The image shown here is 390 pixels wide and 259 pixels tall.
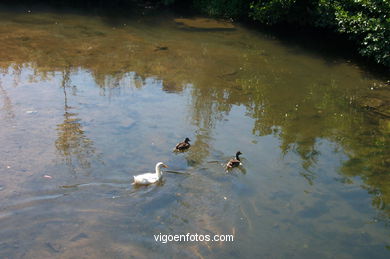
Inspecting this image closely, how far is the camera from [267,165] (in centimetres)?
942

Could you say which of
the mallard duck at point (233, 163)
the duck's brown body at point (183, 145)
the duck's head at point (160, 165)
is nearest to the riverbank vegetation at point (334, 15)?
the mallard duck at point (233, 163)

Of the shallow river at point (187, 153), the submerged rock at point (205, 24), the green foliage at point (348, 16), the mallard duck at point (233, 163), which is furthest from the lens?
the submerged rock at point (205, 24)

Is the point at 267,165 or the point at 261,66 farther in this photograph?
the point at 261,66

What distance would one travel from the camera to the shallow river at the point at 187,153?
7145 mm

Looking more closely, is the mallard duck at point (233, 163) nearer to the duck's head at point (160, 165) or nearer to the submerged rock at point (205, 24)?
the duck's head at point (160, 165)

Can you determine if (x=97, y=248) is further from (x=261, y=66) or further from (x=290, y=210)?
(x=261, y=66)

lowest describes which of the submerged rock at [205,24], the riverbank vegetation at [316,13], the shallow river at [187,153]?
the shallow river at [187,153]

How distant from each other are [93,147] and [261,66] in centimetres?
850

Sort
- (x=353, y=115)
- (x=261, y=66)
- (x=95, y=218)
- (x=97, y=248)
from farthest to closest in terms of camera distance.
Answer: (x=261, y=66) → (x=353, y=115) → (x=95, y=218) → (x=97, y=248)

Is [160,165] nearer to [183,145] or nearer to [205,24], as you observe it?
[183,145]

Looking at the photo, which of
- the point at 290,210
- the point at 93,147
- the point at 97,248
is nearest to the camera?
the point at 97,248

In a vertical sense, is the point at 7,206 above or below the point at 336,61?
below

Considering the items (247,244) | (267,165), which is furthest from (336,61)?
(247,244)

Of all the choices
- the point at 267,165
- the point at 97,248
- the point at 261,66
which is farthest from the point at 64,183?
the point at 261,66
